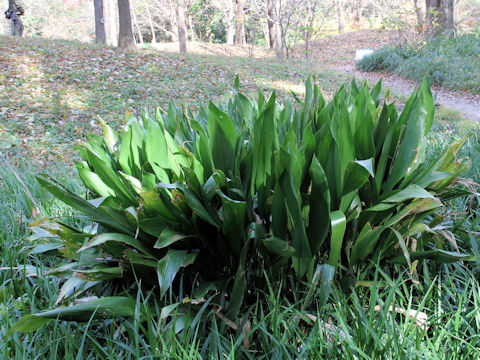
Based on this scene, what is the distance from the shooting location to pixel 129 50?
1162 cm

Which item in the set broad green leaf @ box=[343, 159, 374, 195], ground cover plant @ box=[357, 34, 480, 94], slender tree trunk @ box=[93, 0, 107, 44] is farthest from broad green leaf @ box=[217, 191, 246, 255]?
slender tree trunk @ box=[93, 0, 107, 44]

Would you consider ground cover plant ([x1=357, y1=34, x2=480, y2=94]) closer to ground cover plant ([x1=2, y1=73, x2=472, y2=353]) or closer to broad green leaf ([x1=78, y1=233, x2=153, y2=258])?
ground cover plant ([x1=2, y1=73, x2=472, y2=353])

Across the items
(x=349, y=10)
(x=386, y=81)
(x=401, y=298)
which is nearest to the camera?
(x=401, y=298)

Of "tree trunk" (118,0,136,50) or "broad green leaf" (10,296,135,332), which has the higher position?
"tree trunk" (118,0,136,50)

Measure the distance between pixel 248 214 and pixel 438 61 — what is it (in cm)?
1255

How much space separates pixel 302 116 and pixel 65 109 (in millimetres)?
6925

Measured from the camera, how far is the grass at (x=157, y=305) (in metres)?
1.29

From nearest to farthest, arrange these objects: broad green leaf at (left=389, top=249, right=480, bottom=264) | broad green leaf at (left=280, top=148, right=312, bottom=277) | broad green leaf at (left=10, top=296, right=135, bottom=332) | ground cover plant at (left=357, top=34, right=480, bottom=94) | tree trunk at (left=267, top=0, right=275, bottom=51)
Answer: broad green leaf at (left=10, top=296, right=135, bottom=332)
broad green leaf at (left=280, top=148, right=312, bottom=277)
broad green leaf at (left=389, top=249, right=480, bottom=264)
ground cover plant at (left=357, top=34, right=480, bottom=94)
tree trunk at (left=267, top=0, right=275, bottom=51)

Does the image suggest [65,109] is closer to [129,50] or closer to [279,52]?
[129,50]

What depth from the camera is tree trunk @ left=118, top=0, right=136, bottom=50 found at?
11.5 m

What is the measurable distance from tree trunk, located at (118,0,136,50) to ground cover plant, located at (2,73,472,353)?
11.2 meters

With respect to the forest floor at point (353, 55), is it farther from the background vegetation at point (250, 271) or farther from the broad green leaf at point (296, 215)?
the broad green leaf at point (296, 215)

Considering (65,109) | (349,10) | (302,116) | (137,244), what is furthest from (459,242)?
(349,10)

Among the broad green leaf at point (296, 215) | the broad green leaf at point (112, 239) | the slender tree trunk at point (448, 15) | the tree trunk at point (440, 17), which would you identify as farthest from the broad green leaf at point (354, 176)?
the slender tree trunk at point (448, 15)
